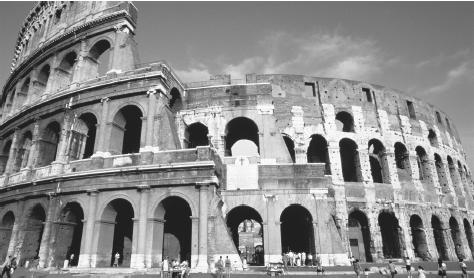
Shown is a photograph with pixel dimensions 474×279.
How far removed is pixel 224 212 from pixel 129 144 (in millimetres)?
6713

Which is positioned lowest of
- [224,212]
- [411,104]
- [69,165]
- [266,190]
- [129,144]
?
[224,212]

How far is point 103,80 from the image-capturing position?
15.9m

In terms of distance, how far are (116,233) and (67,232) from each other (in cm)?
210

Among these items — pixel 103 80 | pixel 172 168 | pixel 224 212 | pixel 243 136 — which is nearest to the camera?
pixel 172 168

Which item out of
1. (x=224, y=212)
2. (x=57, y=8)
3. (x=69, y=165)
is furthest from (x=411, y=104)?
(x=57, y=8)

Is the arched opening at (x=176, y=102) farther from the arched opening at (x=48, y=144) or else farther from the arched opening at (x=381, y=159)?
the arched opening at (x=381, y=159)

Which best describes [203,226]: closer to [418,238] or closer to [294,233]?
[294,233]

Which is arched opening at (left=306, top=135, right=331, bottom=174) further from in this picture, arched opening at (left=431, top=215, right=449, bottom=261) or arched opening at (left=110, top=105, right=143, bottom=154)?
arched opening at (left=110, top=105, right=143, bottom=154)

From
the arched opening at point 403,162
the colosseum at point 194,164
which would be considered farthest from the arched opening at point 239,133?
the arched opening at point 403,162

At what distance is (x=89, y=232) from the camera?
1341cm

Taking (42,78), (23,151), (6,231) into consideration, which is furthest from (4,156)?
(6,231)

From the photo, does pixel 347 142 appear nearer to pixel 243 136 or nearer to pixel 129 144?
pixel 243 136

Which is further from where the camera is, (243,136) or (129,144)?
(243,136)

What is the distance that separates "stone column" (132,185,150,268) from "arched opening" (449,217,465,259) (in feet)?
64.5
